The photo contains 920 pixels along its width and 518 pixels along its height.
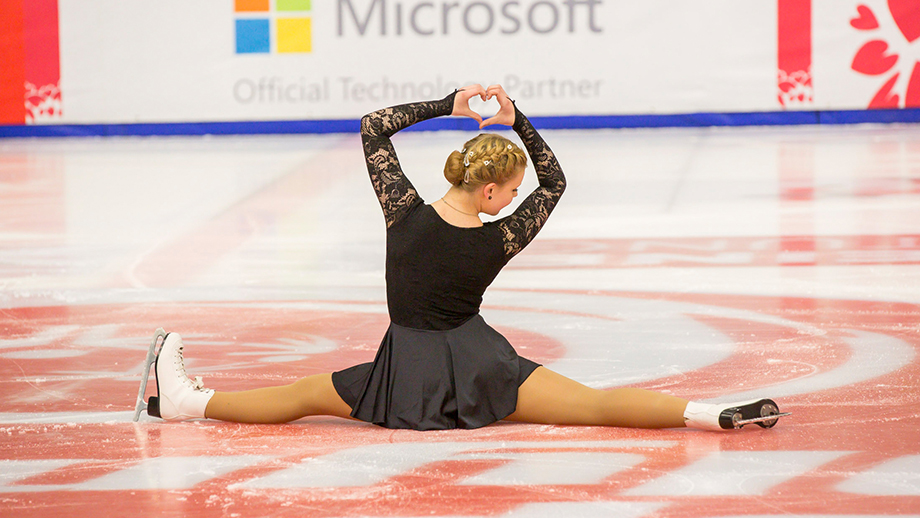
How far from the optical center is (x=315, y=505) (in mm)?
2352

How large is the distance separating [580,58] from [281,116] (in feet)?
12.0

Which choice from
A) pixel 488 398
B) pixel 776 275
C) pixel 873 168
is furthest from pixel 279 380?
pixel 873 168

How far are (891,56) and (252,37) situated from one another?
751 cm

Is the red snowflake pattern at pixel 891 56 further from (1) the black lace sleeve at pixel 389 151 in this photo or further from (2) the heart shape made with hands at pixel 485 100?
(1) the black lace sleeve at pixel 389 151

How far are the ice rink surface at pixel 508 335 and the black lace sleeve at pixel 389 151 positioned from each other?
588mm

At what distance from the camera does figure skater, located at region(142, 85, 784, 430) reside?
2883mm

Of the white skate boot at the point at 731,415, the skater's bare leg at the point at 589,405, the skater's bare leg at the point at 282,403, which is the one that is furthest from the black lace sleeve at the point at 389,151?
the white skate boot at the point at 731,415

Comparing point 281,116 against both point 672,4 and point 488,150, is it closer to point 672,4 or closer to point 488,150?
point 672,4

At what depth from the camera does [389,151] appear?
301 centimetres

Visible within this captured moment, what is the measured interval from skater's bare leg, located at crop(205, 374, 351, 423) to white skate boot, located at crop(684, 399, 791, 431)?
2.84ft

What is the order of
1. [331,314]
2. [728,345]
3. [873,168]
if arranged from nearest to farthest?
[728,345]
[331,314]
[873,168]

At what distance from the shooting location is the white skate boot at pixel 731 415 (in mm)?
2775

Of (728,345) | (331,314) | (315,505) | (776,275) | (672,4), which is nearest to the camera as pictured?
(315,505)

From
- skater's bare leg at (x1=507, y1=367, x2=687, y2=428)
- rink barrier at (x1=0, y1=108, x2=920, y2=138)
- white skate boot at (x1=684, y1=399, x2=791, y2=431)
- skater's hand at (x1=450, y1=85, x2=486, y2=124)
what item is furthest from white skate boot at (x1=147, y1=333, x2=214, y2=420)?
rink barrier at (x1=0, y1=108, x2=920, y2=138)
